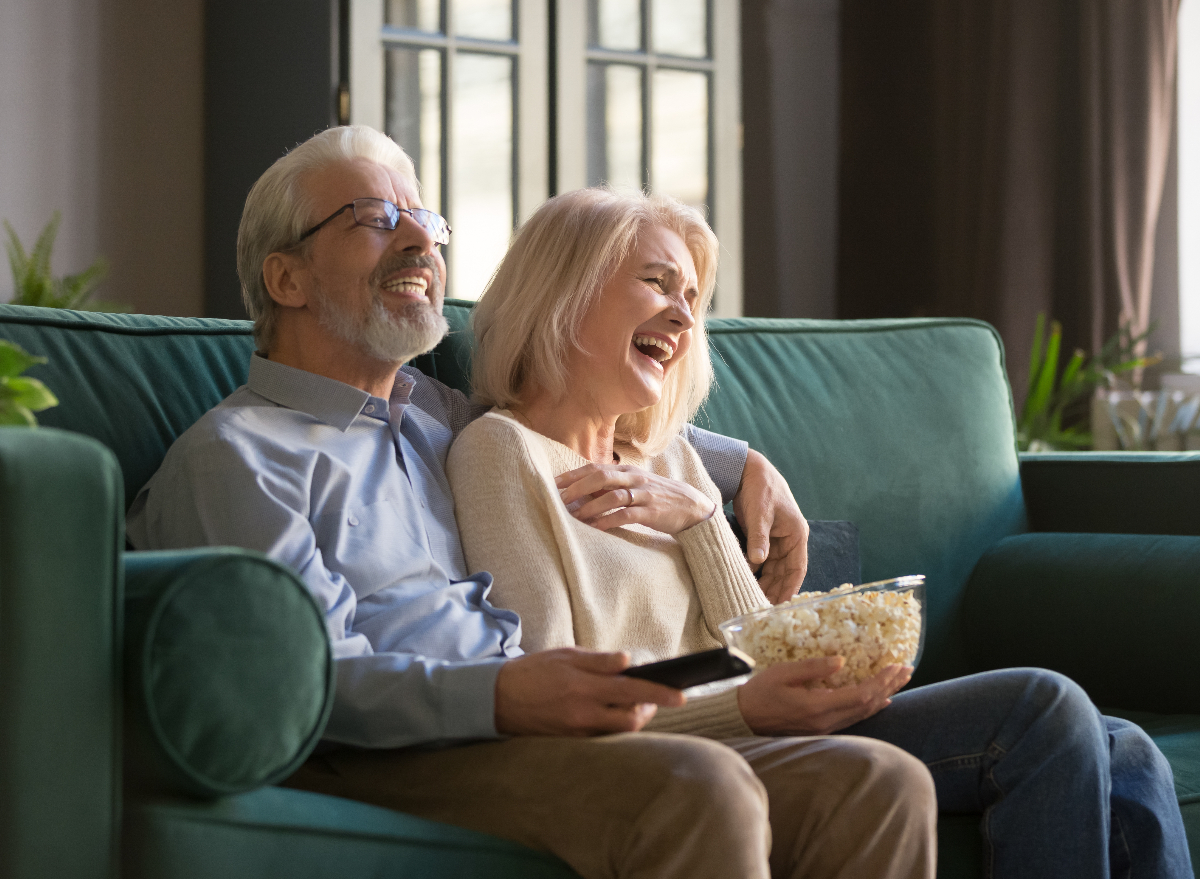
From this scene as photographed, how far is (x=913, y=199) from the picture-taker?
15.2 ft

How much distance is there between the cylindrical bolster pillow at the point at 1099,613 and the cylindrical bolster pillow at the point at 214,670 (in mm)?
1376

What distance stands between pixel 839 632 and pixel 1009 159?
3.35 m

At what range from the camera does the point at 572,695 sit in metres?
1.06

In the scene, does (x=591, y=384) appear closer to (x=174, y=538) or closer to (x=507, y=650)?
(x=507, y=650)

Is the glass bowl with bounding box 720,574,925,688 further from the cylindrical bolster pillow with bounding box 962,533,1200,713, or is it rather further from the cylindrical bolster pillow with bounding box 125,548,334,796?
the cylindrical bolster pillow with bounding box 962,533,1200,713

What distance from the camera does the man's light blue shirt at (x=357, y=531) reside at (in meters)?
1.11

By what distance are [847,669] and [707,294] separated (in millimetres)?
709

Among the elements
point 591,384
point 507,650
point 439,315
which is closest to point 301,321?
point 439,315

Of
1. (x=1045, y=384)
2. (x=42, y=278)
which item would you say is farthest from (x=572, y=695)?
(x=1045, y=384)

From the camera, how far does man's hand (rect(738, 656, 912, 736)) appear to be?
4.04 ft

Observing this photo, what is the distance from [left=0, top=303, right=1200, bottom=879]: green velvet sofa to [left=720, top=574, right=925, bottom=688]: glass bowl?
22 centimetres

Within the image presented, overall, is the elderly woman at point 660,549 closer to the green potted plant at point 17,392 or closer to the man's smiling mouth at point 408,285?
the man's smiling mouth at point 408,285

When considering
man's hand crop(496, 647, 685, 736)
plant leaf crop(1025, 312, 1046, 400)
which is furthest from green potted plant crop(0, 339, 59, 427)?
plant leaf crop(1025, 312, 1046, 400)

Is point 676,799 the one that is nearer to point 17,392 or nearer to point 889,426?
point 17,392
